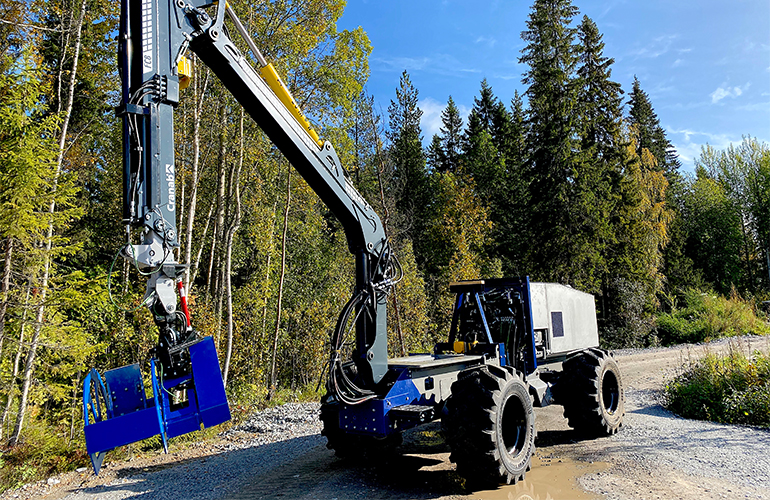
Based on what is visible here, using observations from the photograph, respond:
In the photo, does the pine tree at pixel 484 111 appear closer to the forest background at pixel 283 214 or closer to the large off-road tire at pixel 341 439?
the forest background at pixel 283 214

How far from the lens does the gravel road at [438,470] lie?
17.3 ft

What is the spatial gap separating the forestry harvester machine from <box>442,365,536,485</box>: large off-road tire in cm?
1

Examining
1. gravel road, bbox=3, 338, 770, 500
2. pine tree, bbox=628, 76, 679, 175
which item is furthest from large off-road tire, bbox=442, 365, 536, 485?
pine tree, bbox=628, 76, 679, 175

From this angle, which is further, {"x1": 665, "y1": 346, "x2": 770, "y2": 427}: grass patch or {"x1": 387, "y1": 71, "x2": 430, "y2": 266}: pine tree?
{"x1": 387, "y1": 71, "x2": 430, "y2": 266}: pine tree

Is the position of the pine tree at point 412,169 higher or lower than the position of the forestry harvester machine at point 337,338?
higher

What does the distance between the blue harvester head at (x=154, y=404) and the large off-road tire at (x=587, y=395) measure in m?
5.18

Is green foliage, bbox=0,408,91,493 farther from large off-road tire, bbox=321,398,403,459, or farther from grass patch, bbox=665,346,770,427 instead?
grass patch, bbox=665,346,770,427

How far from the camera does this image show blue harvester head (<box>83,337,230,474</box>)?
391cm

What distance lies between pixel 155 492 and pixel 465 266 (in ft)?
52.6

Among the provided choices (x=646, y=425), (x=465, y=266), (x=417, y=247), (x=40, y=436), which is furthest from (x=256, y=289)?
(x=417, y=247)

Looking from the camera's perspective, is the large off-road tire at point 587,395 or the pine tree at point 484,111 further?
the pine tree at point 484,111

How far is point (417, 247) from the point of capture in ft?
98.6

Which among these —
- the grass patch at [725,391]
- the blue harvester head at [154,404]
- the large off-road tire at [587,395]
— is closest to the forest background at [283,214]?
the blue harvester head at [154,404]

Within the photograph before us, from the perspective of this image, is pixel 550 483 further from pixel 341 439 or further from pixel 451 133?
pixel 451 133
